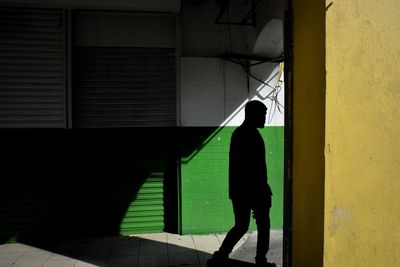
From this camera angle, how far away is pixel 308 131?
9.10 feet

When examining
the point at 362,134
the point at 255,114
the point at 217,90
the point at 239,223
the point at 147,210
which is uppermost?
the point at 217,90

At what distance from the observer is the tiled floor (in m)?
4.85

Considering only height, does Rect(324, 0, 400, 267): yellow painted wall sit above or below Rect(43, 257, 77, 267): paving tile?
above

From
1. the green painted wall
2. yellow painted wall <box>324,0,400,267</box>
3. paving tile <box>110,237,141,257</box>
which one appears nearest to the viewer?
yellow painted wall <box>324,0,400,267</box>

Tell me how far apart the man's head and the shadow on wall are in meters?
2.11

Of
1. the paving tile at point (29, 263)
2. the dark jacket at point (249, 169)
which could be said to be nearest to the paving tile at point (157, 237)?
the paving tile at point (29, 263)

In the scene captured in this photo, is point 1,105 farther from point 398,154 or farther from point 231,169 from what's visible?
point 398,154

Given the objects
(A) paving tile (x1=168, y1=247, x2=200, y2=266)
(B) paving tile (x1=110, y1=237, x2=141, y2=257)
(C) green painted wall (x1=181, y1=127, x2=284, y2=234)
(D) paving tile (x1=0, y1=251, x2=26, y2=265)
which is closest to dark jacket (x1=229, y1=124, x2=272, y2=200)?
(A) paving tile (x1=168, y1=247, x2=200, y2=266)

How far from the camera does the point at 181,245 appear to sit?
18.0 feet

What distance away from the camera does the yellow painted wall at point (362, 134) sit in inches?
101

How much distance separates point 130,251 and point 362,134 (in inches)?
149

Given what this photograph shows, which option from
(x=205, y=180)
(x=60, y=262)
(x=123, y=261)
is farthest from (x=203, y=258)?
(x=60, y=262)

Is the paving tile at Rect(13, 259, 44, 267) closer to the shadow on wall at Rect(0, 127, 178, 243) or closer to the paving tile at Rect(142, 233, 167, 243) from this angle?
the shadow on wall at Rect(0, 127, 178, 243)

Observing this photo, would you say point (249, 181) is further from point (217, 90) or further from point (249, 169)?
point (217, 90)
